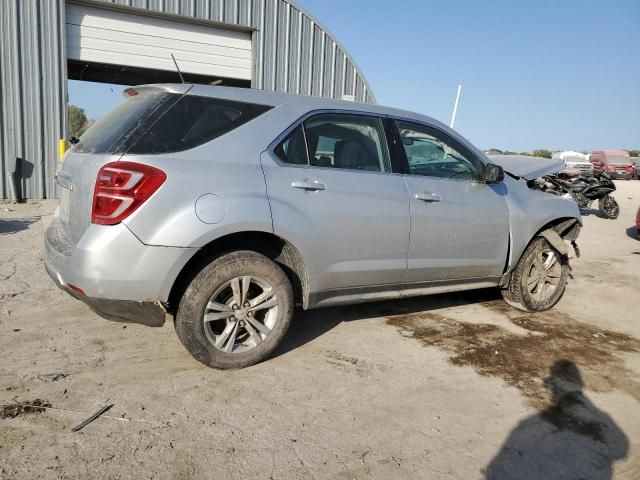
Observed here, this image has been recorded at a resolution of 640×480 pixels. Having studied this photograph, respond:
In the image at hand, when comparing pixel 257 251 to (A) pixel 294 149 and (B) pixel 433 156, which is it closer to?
(A) pixel 294 149

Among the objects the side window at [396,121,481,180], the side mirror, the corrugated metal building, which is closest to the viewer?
the side window at [396,121,481,180]

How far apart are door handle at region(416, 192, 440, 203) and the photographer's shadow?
1.62m

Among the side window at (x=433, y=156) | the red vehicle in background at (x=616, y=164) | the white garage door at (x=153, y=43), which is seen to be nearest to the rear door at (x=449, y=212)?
the side window at (x=433, y=156)

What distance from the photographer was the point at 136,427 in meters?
2.71

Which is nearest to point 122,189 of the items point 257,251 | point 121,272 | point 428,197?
point 121,272

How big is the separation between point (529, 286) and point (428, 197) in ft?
5.68

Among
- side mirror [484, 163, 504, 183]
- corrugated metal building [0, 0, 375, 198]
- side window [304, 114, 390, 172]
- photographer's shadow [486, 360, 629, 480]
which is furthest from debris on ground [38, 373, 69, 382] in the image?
corrugated metal building [0, 0, 375, 198]

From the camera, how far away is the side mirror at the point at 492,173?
14.3 feet

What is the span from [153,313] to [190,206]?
69 cm

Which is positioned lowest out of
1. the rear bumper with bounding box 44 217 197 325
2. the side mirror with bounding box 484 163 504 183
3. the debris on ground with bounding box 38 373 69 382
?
the debris on ground with bounding box 38 373 69 382

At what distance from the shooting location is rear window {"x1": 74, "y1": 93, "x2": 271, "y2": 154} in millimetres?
3066

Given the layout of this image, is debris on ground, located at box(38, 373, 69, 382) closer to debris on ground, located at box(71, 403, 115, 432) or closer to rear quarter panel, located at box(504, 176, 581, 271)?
debris on ground, located at box(71, 403, 115, 432)

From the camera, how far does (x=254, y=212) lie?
127 inches

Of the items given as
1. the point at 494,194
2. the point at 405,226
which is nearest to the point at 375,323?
the point at 405,226
